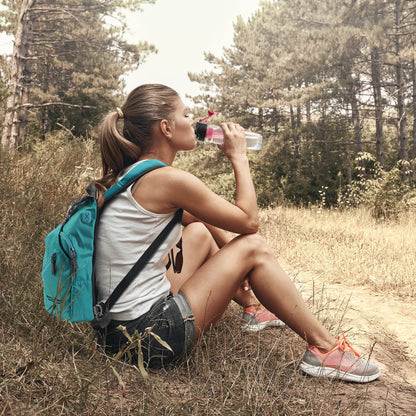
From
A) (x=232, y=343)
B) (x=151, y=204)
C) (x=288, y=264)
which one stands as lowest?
(x=288, y=264)

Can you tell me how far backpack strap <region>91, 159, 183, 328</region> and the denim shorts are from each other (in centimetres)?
7

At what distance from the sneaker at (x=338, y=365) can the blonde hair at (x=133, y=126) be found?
4.35 ft

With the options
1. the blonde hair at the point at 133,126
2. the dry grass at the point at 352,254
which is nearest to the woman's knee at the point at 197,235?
the blonde hair at the point at 133,126

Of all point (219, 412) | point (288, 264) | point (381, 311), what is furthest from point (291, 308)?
point (288, 264)

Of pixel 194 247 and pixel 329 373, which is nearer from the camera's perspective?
pixel 329 373

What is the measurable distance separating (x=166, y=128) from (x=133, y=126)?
163 millimetres

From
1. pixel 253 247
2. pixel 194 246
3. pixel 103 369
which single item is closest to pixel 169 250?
pixel 253 247

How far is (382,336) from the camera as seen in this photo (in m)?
3.06

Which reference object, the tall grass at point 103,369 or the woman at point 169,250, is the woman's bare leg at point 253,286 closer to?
the woman at point 169,250

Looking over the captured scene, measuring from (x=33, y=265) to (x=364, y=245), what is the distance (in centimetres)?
422

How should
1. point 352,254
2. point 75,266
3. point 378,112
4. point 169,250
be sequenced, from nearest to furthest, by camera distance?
point 75,266, point 169,250, point 352,254, point 378,112

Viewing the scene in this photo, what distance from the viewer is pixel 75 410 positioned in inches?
54.2

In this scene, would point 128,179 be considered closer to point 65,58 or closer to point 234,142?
point 234,142

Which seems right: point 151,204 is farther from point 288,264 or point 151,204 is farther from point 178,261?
point 288,264
